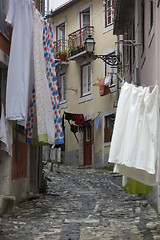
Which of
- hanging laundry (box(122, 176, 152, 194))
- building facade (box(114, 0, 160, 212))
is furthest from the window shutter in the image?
hanging laundry (box(122, 176, 152, 194))

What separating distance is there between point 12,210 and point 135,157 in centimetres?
489

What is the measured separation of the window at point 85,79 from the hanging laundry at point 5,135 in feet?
52.8

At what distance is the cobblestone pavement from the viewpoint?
8.48 metres

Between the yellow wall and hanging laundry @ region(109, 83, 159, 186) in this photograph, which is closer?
hanging laundry @ region(109, 83, 159, 186)

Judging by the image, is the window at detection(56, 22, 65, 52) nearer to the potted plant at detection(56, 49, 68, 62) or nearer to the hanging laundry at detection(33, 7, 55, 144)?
the potted plant at detection(56, 49, 68, 62)

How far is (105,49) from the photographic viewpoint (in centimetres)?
2609

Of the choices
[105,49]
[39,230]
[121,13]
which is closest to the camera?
[39,230]

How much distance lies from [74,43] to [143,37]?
45.8 feet

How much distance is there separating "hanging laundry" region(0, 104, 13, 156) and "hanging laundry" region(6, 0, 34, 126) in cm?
25

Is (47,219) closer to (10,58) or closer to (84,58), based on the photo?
(10,58)

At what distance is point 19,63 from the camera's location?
10867mm

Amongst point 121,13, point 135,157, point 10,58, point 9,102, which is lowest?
point 135,157

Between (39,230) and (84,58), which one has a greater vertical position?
(84,58)

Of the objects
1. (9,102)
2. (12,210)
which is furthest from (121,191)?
(9,102)
